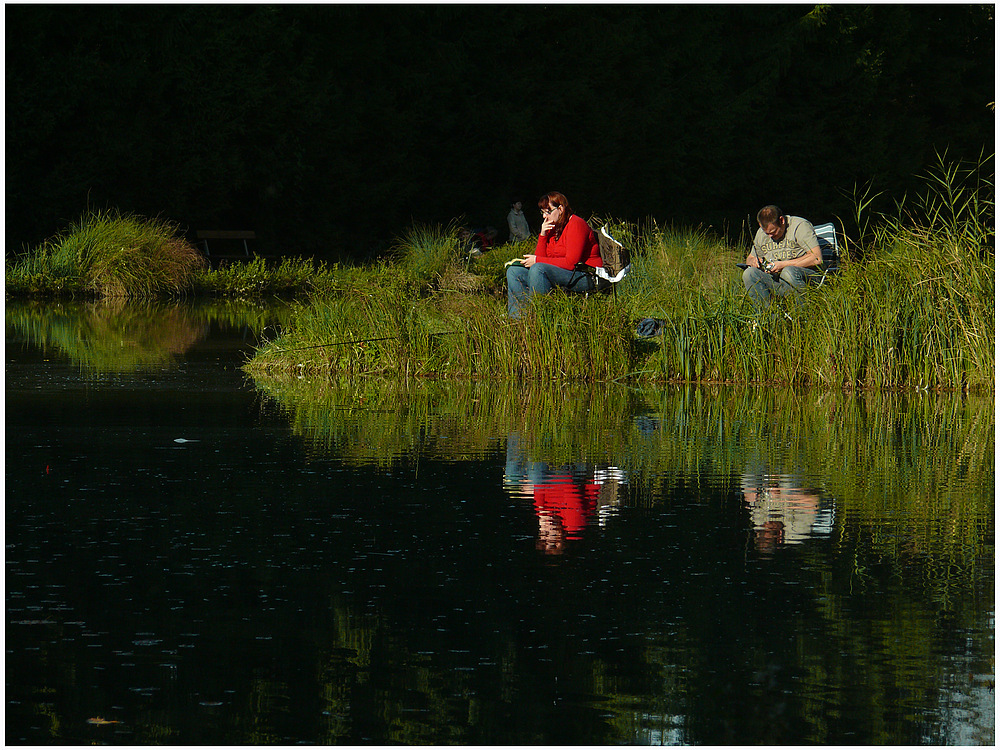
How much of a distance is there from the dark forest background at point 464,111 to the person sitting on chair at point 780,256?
1995cm

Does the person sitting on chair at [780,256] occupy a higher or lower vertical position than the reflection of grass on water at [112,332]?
higher

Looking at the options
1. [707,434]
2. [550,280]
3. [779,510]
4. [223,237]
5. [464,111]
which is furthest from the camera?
[464,111]

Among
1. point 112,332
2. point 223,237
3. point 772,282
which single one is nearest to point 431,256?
point 112,332

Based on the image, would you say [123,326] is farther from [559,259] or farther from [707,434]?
[707,434]

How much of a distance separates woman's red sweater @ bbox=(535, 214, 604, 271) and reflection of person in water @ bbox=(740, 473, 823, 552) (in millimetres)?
6612

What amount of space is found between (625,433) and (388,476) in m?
2.18

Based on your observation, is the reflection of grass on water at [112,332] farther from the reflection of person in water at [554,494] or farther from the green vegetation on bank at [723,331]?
the reflection of person in water at [554,494]

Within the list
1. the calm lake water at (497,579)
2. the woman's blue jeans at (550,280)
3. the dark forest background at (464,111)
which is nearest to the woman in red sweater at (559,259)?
the woman's blue jeans at (550,280)

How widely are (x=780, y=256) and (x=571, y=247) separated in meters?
1.81

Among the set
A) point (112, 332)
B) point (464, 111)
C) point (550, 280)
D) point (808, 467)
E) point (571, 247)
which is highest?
point (464, 111)

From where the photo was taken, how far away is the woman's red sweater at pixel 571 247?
14.5 metres

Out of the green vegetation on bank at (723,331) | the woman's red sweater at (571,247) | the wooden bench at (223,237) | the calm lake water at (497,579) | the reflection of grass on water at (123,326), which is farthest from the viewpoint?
the wooden bench at (223,237)

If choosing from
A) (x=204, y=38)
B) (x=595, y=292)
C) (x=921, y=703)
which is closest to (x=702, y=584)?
(x=921, y=703)

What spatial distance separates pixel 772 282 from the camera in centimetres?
1368
